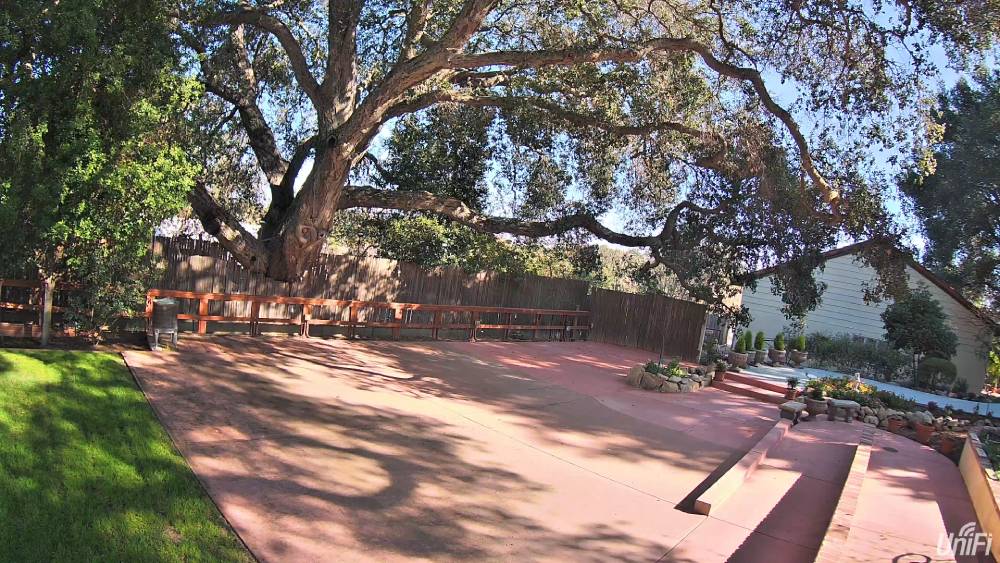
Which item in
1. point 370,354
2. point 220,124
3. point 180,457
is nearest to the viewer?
point 180,457

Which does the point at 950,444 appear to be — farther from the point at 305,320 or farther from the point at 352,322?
the point at 305,320

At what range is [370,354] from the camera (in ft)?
38.9

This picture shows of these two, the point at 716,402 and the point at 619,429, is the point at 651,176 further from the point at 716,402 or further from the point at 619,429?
the point at 619,429

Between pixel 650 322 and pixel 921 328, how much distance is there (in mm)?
9554

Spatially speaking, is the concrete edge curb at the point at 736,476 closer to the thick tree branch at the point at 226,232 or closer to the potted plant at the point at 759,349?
the thick tree branch at the point at 226,232

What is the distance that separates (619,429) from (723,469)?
1.74m

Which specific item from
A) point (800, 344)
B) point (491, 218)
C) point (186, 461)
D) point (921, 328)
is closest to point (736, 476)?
point (186, 461)

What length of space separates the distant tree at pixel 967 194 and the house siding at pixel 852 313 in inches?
49.2

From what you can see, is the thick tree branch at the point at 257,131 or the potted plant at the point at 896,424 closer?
the potted plant at the point at 896,424

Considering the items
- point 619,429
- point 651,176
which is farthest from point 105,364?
point 651,176

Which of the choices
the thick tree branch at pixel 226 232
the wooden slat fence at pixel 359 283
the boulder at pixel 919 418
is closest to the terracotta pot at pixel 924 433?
the boulder at pixel 919 418

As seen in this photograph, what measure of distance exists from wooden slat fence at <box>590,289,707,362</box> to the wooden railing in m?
0.67

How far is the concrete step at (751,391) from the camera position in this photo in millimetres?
13312

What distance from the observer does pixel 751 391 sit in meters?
13.7
